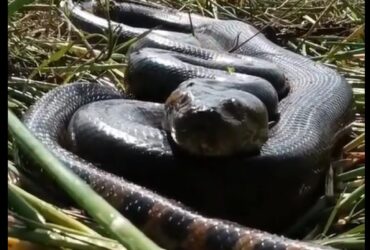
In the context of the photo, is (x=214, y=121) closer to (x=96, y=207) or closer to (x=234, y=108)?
(x=234, y=108)

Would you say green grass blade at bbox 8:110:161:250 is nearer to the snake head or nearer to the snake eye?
the snake head

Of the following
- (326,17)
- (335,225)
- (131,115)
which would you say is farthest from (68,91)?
(326,17)

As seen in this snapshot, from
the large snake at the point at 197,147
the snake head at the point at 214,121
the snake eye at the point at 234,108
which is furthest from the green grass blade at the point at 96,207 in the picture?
the snake eye at the point at 234,108

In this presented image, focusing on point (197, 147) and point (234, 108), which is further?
point (234, 108)

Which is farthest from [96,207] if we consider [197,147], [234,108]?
[234,108]

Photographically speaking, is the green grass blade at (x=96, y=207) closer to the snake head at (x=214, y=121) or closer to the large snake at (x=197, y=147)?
the large snake at (x=197, y=147)

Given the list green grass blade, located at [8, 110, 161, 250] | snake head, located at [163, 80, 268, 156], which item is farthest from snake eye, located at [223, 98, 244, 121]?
green grass blade, located at [8, 110, 161, 250]

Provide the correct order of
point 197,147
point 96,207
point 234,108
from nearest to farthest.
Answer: point 96,207, point 197,147, point 234,108

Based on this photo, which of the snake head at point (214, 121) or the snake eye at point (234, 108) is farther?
the snake eye at point (234, 108)

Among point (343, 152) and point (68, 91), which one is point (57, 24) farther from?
point (343, 152)
